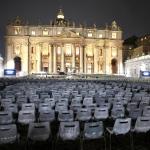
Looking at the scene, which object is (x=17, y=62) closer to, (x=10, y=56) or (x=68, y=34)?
(x=10, y=56)

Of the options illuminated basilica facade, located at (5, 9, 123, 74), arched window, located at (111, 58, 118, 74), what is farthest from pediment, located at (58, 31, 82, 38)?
arched window, located at (111, 58, 118, 74)

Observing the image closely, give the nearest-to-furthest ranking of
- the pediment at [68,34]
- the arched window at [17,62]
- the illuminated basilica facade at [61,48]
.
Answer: the pediment at [68,34]
the illuminated basilica facade at [61,48]
the arched window at [17,62]

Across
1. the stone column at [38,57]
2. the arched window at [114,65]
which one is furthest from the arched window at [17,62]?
the arched window at [114,65]

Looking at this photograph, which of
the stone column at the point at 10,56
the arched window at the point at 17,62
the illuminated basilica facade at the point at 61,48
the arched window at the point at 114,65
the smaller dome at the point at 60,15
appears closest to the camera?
the stone column at the point at 10,56

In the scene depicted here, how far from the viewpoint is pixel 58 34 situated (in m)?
127

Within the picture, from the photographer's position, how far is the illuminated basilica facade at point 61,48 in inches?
4894

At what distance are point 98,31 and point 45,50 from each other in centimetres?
2390

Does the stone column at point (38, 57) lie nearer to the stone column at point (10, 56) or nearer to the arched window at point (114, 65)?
the stone column at point (10, 56)

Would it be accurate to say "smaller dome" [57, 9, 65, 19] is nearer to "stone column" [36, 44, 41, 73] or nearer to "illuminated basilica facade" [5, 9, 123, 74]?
"illuminated basilica facade" [5, 9, 123, 74]

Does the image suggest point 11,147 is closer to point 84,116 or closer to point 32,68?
point 84,116

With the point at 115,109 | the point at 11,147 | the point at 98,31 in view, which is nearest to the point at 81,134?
the point at 11,147

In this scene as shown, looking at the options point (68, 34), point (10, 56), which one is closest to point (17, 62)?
point (10, 56)

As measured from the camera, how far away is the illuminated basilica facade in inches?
4894

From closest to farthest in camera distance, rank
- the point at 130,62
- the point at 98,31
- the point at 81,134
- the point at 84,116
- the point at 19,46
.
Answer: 1. the point at 81,134
2. the point at 84,116
3. the point at 130,62
4. the point at 19,46
5. the point at 98,31
